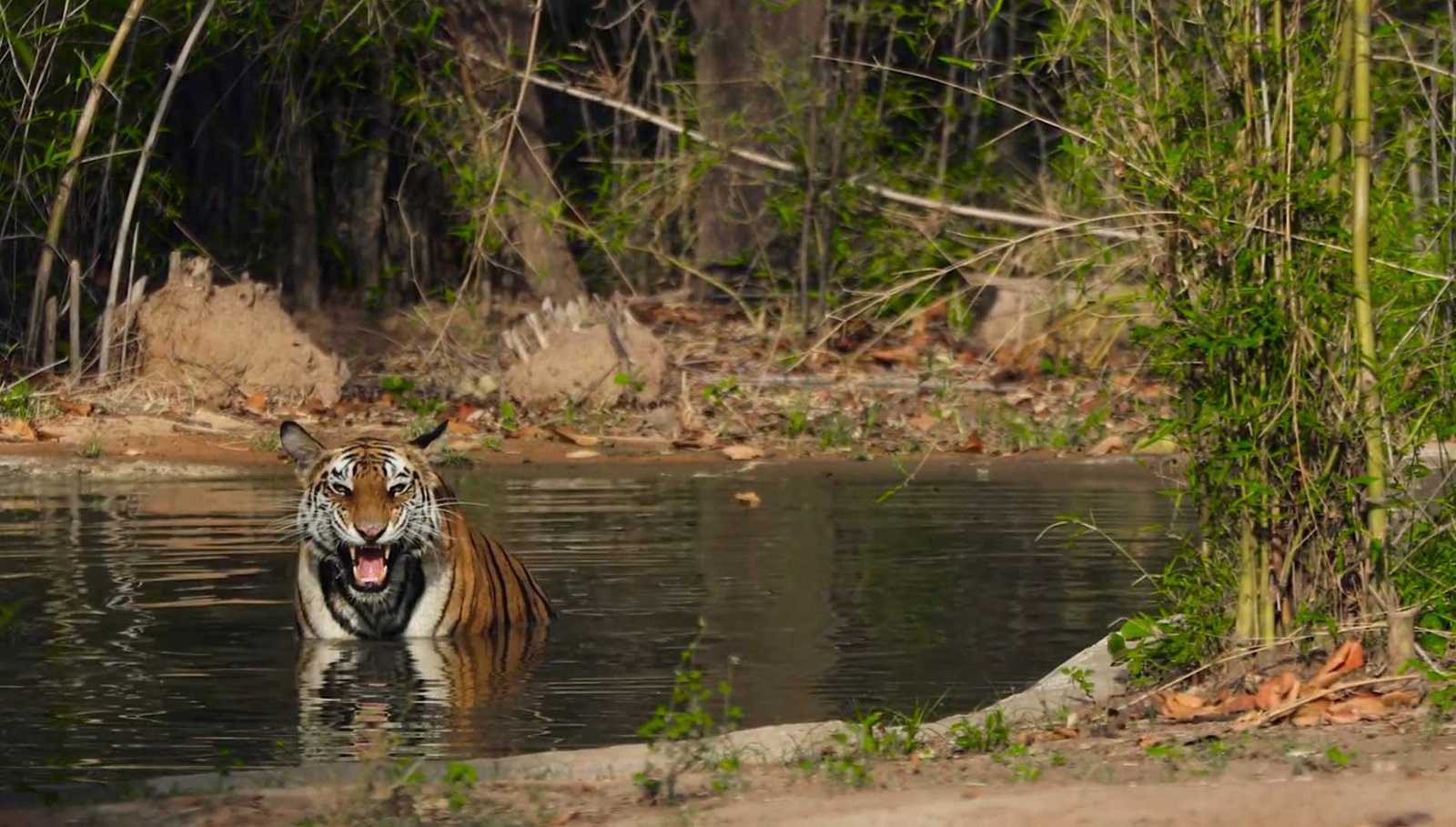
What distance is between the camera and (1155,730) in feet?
23.0

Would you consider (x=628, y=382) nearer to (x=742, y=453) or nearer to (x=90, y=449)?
(x=742, y=453)

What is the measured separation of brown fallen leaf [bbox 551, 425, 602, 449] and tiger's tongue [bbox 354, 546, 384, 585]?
6827 millimetres

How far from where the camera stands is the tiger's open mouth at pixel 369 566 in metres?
9.88

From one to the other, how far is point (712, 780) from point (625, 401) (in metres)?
11.3

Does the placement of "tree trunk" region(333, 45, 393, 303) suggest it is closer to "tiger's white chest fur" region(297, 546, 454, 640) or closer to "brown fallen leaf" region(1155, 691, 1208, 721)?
"tiger's white chest fur" region(297, 546, 454, 640)

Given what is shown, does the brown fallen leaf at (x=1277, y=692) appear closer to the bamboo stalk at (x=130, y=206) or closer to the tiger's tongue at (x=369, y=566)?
the tiger's tongue at (x=369, y=566)

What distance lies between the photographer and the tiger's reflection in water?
779cm

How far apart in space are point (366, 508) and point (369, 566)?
0.30 metres

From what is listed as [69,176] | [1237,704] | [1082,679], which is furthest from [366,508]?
[69,176]

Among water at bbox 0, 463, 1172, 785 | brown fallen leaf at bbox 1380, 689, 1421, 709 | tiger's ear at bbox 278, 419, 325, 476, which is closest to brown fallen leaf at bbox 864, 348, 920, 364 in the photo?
water at bbox 0, 463, 1172, 785

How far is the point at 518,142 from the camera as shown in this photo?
2019 cm

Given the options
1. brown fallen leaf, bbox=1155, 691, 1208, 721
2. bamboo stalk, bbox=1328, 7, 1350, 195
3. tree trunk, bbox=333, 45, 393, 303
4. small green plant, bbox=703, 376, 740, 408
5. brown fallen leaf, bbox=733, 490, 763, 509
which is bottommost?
brown fallen leaf, bbox=1155, 691, 1208, 721

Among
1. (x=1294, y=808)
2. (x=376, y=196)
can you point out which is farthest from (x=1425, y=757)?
(x=376, y=196)

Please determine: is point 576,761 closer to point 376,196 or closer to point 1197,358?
point 1197,358
